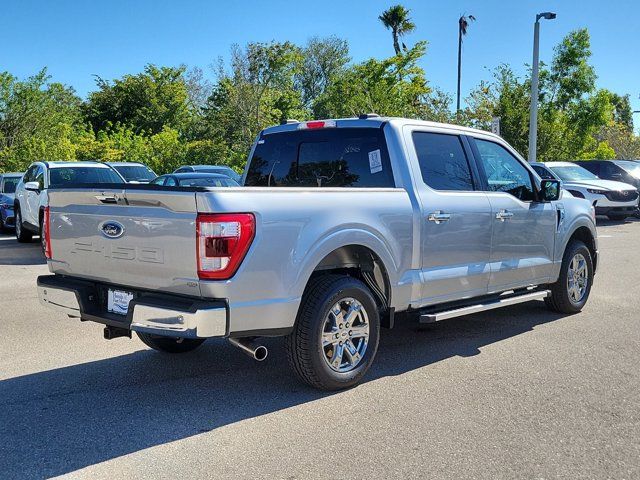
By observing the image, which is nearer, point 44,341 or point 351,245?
point 351,245

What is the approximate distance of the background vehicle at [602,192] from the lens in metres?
18.6

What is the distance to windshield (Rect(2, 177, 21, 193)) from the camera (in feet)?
60.5

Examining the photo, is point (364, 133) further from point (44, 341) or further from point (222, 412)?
point (44, 341)

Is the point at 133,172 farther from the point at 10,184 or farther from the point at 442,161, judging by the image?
the point at 442,161

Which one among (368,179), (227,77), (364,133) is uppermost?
(227,77)

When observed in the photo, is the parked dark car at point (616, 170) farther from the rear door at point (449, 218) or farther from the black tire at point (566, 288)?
the rear door at point (449, 218)

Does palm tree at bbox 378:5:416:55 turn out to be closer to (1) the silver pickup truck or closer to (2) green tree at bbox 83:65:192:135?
(2) green tree at bbox 83:65:192:135

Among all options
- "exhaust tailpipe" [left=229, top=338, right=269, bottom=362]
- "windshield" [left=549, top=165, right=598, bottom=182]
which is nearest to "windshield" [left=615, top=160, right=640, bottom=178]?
"windshield" [left=549, top=165, right=598, bottom=182]

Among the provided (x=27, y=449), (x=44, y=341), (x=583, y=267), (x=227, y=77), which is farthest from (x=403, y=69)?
(x=27, y=449)

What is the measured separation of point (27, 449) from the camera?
12.3ft

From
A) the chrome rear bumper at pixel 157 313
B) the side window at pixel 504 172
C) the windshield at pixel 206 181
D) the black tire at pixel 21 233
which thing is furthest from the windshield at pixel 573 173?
the chrome rear bumper at pixel 157 313

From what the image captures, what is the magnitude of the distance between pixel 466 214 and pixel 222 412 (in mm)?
2639

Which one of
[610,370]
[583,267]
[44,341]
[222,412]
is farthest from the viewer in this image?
[583,267]

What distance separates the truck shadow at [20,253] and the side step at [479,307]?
8250mm
